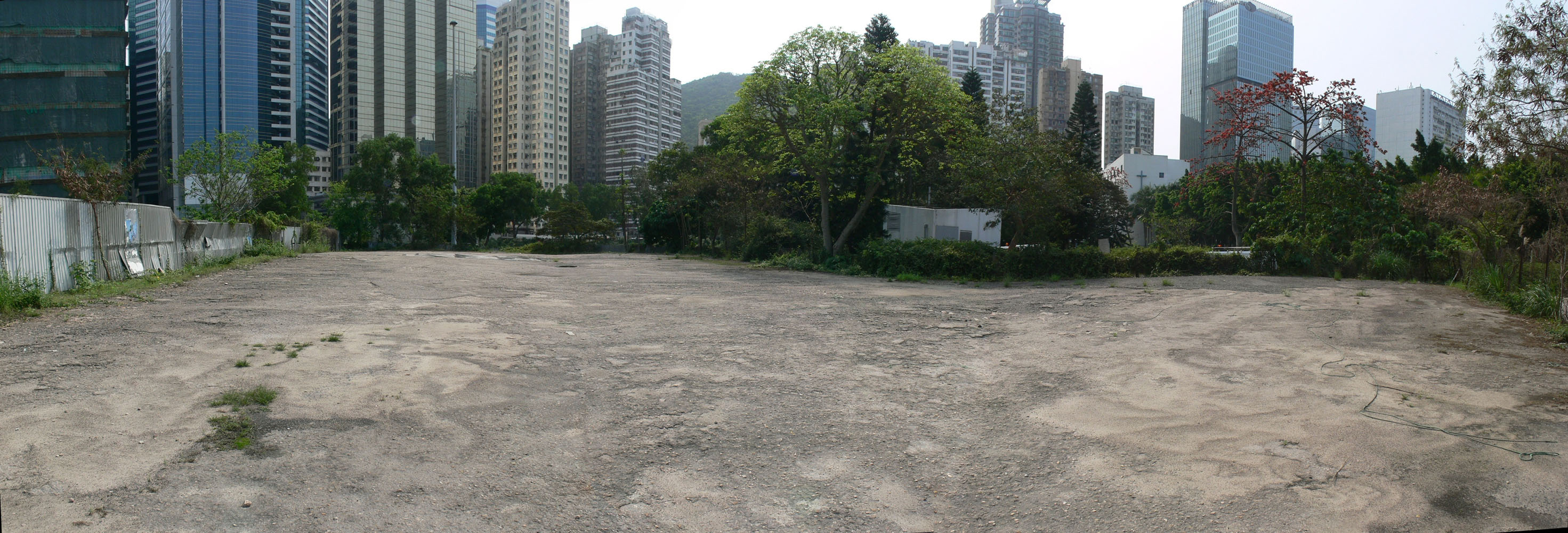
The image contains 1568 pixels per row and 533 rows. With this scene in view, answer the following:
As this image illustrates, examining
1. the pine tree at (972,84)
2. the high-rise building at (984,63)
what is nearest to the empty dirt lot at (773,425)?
the pine tree at (972,84)

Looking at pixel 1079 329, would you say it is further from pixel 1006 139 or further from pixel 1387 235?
pixel 1387 235

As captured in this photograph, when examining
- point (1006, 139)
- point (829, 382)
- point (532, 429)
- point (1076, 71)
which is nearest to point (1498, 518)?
point (829, 382)

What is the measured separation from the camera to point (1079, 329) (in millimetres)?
8047

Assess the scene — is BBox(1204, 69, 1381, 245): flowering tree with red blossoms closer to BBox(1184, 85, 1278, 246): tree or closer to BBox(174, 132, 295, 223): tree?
BBox(1184, 85, 1278, 246): tree

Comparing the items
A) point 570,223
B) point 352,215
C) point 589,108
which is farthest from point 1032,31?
point 352,215

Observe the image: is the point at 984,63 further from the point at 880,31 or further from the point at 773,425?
the point at 773,425

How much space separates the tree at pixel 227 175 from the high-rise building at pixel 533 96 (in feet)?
248

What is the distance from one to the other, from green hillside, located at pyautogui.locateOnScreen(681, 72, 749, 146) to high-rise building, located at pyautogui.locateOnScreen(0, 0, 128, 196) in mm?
76932

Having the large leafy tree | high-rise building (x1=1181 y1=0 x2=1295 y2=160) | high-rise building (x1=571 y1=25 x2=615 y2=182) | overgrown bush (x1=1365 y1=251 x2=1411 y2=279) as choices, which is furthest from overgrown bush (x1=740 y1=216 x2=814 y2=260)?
high-rise building (x1=571 y1=25 x2=615 y2=182)

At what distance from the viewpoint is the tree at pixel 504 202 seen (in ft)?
171

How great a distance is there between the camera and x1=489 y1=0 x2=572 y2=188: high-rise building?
10594 cm

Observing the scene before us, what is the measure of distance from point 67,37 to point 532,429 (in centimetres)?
4834

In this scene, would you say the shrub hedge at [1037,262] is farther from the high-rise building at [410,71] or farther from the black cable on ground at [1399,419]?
the high-rise building at [410,71]

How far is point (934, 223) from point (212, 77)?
90.7m
